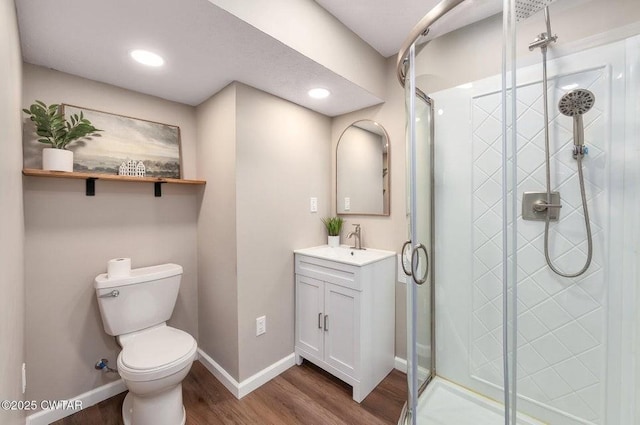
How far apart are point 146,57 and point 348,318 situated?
194cm

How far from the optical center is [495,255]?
1.52 m

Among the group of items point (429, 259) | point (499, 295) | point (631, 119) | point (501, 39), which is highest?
point (501, 39)

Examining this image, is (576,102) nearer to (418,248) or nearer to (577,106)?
(577,106)

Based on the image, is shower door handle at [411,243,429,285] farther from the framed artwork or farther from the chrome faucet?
the framed artwork

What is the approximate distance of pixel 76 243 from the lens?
5.49ft

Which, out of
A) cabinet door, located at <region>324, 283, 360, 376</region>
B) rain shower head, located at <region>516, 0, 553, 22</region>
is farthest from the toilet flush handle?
rain shower head, located at <region>516, 0, 553, 22</region>

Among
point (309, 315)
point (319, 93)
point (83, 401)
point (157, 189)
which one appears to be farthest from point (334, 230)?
point (83, 401)

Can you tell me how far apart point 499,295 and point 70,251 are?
2.55 m

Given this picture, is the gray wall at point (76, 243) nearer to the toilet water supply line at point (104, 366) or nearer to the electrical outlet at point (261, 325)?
the toilet water supply line at point (104, 366)

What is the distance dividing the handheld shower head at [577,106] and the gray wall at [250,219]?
5.24ft

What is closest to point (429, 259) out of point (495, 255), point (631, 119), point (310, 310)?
point (495, 255)

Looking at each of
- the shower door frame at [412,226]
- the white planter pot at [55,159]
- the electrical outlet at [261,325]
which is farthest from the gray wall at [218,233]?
the shower door frame at [412,226]

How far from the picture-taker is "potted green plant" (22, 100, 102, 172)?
4.74 ft

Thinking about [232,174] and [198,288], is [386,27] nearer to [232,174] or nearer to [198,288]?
[232,174]
